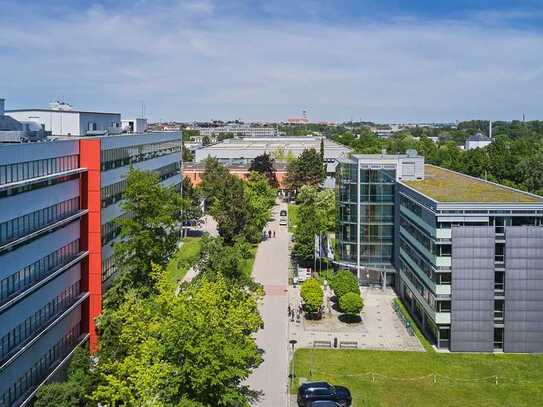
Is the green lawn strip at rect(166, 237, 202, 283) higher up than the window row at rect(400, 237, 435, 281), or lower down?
lower down

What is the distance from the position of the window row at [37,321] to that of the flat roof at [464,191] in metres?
20.6

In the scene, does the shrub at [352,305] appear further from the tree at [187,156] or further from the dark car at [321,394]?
the tree at [187,156]

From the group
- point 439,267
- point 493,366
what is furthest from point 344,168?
point 493,366

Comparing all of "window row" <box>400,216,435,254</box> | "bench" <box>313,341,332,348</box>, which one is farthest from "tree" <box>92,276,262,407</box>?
"window row" <box>400,216,435,254</box>

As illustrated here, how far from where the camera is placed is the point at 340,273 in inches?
1720

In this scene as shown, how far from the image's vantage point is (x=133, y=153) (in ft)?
140

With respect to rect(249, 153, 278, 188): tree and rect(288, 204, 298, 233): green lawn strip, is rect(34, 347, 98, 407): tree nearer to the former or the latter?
rect(288, 204, 298, 233): green lawn strip

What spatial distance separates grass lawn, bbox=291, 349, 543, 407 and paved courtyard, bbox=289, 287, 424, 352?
1.44 metres

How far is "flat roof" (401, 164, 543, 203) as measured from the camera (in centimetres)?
3669

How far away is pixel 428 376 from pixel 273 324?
37.5 feet

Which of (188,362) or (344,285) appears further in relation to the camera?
(344,285)

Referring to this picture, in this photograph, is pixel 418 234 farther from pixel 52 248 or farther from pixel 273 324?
pixel 52 248

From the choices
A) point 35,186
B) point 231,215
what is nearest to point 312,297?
point 35,186

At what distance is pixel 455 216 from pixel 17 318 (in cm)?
2285
